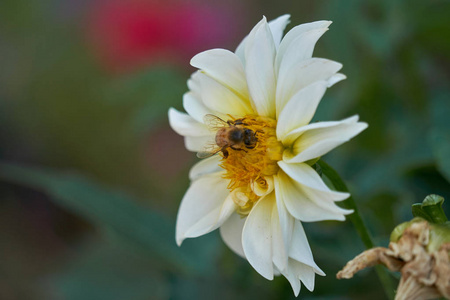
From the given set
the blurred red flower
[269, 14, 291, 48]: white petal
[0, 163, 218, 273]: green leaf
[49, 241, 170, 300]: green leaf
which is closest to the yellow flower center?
[269, 14, 291, 48]: white petal

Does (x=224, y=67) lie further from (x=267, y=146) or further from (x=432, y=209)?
(x=432, y=209)

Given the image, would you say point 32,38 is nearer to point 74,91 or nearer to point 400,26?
point 74,91

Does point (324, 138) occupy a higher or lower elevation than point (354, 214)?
higher

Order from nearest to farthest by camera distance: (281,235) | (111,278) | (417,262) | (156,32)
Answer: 1. (417,262)
2. (281,235)
3. (111,278)
4. (156,32)

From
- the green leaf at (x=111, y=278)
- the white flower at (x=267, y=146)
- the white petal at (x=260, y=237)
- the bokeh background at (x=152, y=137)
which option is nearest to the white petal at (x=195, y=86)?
the white flower at (x=267, y=146)

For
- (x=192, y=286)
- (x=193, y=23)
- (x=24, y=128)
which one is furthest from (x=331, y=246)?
(x=24, y=128)

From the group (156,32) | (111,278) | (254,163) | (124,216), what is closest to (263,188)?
(254,163)

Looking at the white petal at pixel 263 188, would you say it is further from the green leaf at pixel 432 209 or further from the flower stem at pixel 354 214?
the green leaf at pixel 432 209
